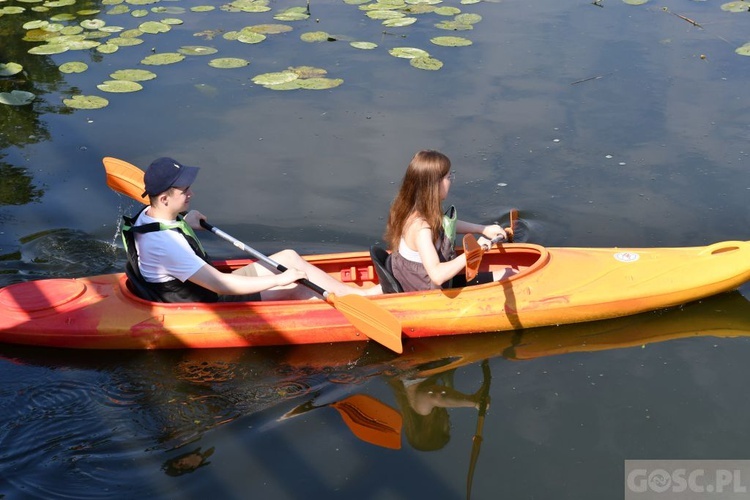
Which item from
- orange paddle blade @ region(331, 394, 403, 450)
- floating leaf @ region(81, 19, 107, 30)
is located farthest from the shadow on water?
floating leaf @ region(81, 19, 107, 30)

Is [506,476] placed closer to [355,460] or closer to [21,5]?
A: [355,460]

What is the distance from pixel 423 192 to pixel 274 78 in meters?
4.27

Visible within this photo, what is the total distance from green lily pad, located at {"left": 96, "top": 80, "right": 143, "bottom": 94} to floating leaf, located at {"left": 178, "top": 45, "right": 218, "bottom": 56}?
0.87m

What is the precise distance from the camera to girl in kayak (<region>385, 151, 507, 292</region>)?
4672 millimetres

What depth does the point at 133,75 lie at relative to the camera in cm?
877

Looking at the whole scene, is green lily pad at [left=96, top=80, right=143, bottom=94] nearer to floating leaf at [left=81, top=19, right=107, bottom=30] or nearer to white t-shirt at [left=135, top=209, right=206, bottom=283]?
floating leaf at [left=81, top=19, right=107, bottom=30]

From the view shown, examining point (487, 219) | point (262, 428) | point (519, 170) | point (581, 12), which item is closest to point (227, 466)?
point (262, 428)

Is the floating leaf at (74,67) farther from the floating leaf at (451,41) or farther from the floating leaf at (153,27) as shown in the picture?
the floating leaf at (451,41)

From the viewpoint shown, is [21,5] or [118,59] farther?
[21,5]

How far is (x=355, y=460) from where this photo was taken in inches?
163

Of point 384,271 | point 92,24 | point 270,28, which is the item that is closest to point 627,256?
point 384,271

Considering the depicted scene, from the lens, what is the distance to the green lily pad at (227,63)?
29.4ft

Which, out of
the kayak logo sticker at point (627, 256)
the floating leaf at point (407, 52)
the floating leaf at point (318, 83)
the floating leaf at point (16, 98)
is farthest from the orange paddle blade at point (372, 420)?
the floating leaf at point (16, 98)

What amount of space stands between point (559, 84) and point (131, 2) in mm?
5530
